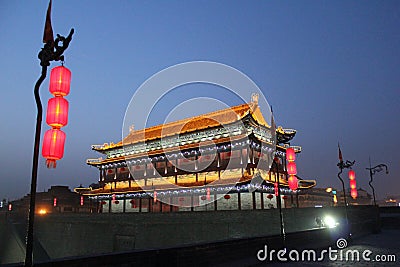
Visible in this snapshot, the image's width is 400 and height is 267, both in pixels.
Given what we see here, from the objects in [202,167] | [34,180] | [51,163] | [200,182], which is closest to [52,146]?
[51,163]

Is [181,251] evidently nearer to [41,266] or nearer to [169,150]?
[41,266]

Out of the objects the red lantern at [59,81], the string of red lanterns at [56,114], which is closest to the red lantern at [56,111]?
the string of red lanterns at [56,114]

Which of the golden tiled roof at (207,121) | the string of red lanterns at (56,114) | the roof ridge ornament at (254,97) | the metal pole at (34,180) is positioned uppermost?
the roof ridge ornament at (254,97)

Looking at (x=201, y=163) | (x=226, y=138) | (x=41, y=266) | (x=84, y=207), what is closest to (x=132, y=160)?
(x=201, y=163)

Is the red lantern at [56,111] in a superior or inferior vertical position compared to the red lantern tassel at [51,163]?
superior

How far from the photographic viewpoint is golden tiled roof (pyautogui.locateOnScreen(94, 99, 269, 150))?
30328mm

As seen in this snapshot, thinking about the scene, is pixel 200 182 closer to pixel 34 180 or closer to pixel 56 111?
pixel 56 111

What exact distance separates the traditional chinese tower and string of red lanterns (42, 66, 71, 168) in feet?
57.8

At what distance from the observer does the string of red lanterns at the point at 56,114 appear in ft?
27.8

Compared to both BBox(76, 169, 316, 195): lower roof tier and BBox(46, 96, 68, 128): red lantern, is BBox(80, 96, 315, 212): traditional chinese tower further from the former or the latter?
BBox(46, 96, 68, 128): red lantern

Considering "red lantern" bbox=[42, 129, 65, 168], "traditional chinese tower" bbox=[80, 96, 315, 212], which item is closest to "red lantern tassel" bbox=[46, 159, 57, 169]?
"red lantern" bbox=[42, 129, 65, 168]

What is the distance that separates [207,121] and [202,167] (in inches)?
211

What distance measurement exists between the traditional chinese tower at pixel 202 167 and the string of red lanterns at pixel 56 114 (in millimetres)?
17631

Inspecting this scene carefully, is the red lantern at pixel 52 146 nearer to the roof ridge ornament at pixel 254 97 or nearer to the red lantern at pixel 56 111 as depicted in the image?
the red lantern at pixel 56 111
